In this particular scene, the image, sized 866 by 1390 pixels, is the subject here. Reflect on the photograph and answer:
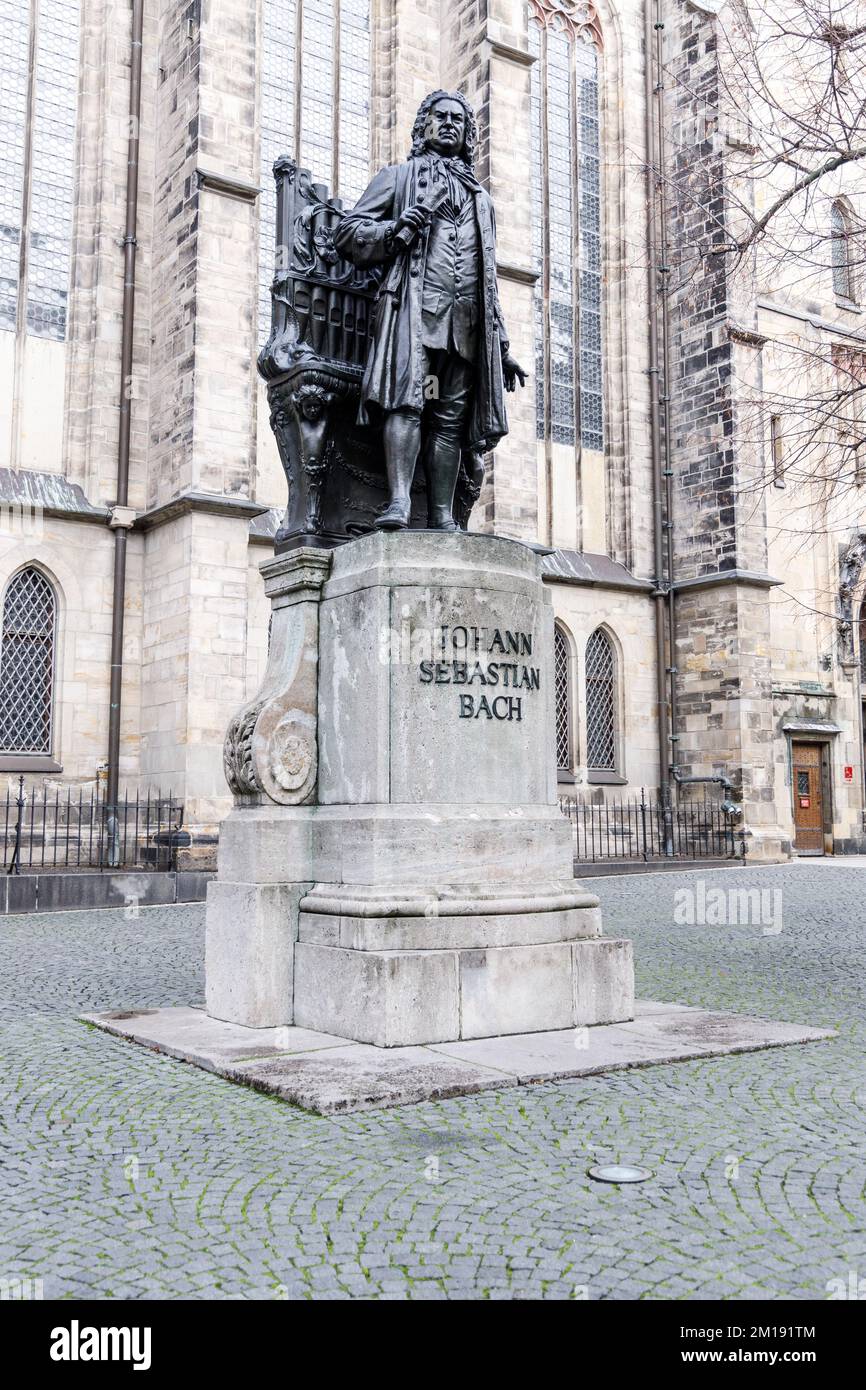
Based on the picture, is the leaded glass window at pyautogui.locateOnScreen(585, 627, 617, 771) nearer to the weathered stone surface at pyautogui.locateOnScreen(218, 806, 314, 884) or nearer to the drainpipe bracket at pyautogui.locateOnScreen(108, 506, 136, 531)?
the drainpipe bracket at pyautogui.locateOnScreen(108, 506, 136, 531)

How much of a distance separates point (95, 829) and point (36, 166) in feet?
32.5

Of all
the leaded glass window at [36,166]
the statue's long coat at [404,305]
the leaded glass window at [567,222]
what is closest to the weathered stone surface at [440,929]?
the statue's long coat at [404,305]

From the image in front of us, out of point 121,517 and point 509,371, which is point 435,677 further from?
point 121,517

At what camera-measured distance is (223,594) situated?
1633 cm

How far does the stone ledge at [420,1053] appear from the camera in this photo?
437 cm

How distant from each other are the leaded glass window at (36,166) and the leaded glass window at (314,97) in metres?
2.97

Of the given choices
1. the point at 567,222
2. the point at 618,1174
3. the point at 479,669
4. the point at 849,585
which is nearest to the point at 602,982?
the point at 479,669

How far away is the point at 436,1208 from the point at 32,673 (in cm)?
1518

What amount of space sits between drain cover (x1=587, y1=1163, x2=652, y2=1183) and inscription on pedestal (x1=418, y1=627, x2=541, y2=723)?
2.54m

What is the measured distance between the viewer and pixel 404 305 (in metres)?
6.14

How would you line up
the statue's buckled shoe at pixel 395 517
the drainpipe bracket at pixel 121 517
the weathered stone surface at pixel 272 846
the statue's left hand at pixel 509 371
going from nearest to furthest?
the weathered stone surface at pixel 272 846 → the statue's buckled shoe at pixel 395 517 → the statue's left hand at pixel 509 371 → the drainpipe bracket at pixel 121 517

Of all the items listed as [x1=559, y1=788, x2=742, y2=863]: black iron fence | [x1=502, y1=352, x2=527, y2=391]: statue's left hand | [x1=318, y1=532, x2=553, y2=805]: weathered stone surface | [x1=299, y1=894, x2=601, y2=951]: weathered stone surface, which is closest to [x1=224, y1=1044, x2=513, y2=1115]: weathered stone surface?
[x1=299, y1=894, x2=601, y2=951]: weathered stone surface

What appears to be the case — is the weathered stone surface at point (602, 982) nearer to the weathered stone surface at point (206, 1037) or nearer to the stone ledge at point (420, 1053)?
the stone ledge at point (420, 1053)
